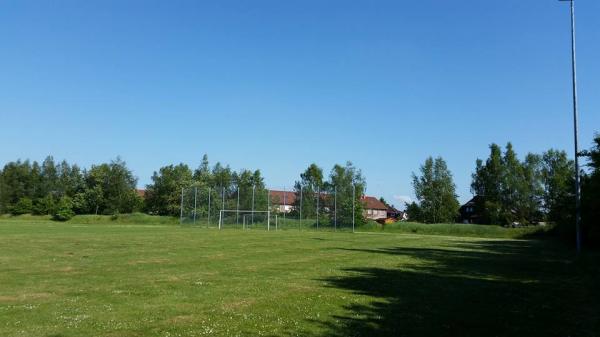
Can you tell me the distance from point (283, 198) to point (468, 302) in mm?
48263

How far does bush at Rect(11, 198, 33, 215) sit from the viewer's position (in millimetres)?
95938

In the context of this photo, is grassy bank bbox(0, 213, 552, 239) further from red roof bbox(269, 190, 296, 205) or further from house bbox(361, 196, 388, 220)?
house bbox(361, 196, 388, 220)

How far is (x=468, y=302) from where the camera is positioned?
1155 cm

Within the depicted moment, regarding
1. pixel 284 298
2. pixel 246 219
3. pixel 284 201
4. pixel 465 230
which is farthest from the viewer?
pixel 465 230

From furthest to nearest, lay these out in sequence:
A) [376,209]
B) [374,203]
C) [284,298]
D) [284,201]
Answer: [374,203] → [376,209] → [284,201] → [284,298]

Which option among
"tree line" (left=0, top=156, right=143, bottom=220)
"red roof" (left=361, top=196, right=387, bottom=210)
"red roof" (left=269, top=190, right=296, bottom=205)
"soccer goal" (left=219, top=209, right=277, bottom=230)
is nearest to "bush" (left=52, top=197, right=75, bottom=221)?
"tree line" (left=0, top=156, right=143, bottom=220)

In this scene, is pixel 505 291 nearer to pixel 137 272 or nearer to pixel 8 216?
pixel 137 272

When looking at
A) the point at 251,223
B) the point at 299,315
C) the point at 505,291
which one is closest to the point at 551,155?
the point at 251,223

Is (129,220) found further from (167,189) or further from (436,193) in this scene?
(436,193)

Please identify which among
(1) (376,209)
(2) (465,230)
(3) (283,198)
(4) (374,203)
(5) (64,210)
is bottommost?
(2) (465,230)

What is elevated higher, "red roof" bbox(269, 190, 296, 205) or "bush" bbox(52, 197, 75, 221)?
"red roof" bbox(269, 190, 296, 205)

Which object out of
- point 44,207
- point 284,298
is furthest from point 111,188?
point 284,298

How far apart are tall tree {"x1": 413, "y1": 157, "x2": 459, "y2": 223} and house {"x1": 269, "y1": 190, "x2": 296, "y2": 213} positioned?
4492 centimetres

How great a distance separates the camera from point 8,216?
94.1 m
